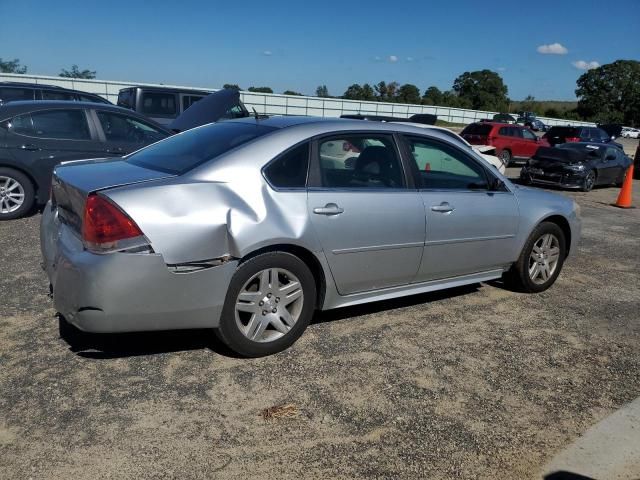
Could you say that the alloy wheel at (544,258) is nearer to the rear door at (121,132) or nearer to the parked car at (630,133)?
the rear door at (121,132)

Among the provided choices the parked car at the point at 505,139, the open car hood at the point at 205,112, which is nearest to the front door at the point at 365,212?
the open car hood at the point at 205,112

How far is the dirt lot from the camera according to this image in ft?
9.04

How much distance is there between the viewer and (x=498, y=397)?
136 inches

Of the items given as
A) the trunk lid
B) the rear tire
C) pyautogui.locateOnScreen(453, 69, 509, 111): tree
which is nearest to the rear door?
the rear tire

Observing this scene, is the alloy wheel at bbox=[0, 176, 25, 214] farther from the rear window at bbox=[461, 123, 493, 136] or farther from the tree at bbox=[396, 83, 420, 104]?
the tree at bbox=[396, 83, 420, 104]

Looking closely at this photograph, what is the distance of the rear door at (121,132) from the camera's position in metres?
7.89

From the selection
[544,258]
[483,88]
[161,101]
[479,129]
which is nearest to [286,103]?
[479,129]

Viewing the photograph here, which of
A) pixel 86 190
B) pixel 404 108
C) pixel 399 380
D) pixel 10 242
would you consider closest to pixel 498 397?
pixel 399 380

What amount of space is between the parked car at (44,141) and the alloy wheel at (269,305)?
16.1ft

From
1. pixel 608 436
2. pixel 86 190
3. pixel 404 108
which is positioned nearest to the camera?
pixel 608 436

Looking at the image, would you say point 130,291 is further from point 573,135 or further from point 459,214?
point 573,135

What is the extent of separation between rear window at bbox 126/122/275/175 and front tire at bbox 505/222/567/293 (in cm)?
265

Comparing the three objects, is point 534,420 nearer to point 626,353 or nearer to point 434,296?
point 626,353

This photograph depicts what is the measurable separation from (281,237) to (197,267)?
0.55 m
